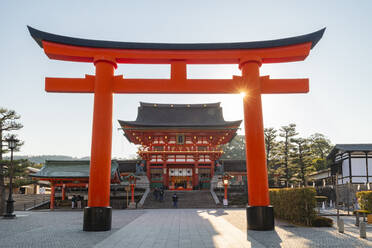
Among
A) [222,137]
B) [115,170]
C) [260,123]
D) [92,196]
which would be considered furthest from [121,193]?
[260,123]

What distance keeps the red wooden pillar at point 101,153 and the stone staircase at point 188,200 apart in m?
16.2

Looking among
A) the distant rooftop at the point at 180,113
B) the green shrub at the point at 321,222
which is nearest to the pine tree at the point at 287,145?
the distant rooftop at the point at 180,113

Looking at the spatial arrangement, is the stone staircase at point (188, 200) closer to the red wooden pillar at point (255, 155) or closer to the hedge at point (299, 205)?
the hedge at point (299, 205)

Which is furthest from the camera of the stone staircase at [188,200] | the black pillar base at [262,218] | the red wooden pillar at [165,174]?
the red wooden pillar at [165,174]

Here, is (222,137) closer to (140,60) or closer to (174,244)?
(140,60)

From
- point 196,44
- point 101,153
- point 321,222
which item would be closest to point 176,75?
point 196,44

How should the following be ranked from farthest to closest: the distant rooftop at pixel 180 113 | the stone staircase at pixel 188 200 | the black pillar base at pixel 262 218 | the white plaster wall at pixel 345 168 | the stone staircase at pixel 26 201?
the distant rooftop at pixel 180 113
the white plaster wall at pixel 345 168
the stone staircase at pixel 26 201
the stone staircase at pixel 188 200
the black pillar base at pixel 262 218

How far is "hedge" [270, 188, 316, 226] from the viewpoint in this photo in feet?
37.3

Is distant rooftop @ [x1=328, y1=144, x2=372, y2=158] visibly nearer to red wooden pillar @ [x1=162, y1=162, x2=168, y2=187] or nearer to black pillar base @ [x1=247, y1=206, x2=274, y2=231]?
red wooden pillar @ [x1=162, y1=162, x2=168, y2=187]

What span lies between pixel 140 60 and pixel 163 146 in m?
23.5

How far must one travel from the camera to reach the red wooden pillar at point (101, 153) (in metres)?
9.86

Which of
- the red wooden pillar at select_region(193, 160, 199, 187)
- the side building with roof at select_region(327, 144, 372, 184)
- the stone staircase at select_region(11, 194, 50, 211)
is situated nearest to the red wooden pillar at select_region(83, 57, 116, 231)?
the stone staircase at select_region(11, 194, 50, 211)

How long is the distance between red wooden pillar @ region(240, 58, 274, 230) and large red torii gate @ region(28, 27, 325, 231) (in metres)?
0.03

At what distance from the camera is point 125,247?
7.41 metres
